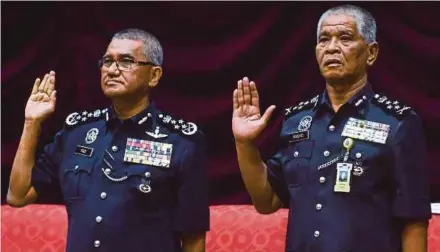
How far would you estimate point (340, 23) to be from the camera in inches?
102

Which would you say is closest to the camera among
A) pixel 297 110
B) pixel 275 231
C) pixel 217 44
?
pixel 297 110

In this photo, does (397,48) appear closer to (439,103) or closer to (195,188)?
(439,103)

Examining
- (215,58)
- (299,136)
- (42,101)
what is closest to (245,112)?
(299,136)

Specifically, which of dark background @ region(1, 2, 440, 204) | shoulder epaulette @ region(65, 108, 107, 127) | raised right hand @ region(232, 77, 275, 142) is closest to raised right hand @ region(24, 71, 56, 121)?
shoulder epaulette @ region(65, 108, 107, 127)

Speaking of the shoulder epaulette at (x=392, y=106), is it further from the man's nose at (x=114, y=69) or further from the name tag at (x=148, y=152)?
the man's nose at (x=114, y=69)

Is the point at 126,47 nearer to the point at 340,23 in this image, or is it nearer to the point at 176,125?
the point at 176,125

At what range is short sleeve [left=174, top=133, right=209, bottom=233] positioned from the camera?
108 inches

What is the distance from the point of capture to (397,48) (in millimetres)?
3697

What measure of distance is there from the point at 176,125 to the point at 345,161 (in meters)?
0.59

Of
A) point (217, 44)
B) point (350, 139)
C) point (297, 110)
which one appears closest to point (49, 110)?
point (297, 110)

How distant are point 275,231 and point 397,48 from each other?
886 millimetres

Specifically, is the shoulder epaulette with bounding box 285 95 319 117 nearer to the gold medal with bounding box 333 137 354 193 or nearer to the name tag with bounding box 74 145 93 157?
the gold medal with bounding box 333 137 354 193

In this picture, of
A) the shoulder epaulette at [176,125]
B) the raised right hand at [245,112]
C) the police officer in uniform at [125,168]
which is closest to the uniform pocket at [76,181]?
the police officer in uniform at [125,168]

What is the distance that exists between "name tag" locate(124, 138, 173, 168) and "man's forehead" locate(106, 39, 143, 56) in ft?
0.89
